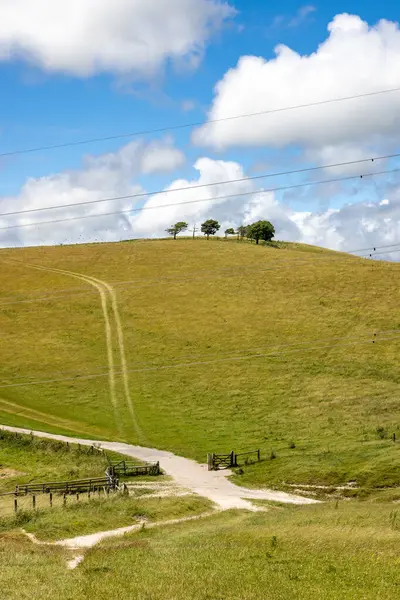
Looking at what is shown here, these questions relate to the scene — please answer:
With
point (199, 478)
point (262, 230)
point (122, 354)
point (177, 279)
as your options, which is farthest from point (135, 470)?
point (262, 230)

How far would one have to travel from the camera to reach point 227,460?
201 feet

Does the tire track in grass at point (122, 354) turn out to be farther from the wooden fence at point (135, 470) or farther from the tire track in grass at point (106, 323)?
the wooden fence at point (135, 470)

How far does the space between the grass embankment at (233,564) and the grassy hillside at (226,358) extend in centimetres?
2254

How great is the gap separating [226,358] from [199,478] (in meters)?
39.0

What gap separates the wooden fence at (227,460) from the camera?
5994 cm

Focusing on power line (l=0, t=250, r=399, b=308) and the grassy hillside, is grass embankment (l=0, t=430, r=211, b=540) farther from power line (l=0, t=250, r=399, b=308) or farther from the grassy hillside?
power line (l=0, t=250, r=399, b=308)

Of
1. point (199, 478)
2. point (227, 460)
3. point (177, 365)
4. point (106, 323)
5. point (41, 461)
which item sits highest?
point (106, 323)

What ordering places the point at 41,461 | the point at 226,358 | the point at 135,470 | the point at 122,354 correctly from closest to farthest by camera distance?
the point at 135,470 < the point at 41,461 < the point at 226,358 < the point at 122,354

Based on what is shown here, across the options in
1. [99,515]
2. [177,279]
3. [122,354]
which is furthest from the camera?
[177,279]

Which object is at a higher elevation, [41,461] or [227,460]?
[41,461]

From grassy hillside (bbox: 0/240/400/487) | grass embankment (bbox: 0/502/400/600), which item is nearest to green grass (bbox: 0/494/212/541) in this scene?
grass embankment (bbox: 0/502/400/600)

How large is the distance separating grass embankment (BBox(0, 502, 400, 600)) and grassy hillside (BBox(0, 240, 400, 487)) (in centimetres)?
2254

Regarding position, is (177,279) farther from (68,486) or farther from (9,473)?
(68,486)

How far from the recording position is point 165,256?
14788 cm
